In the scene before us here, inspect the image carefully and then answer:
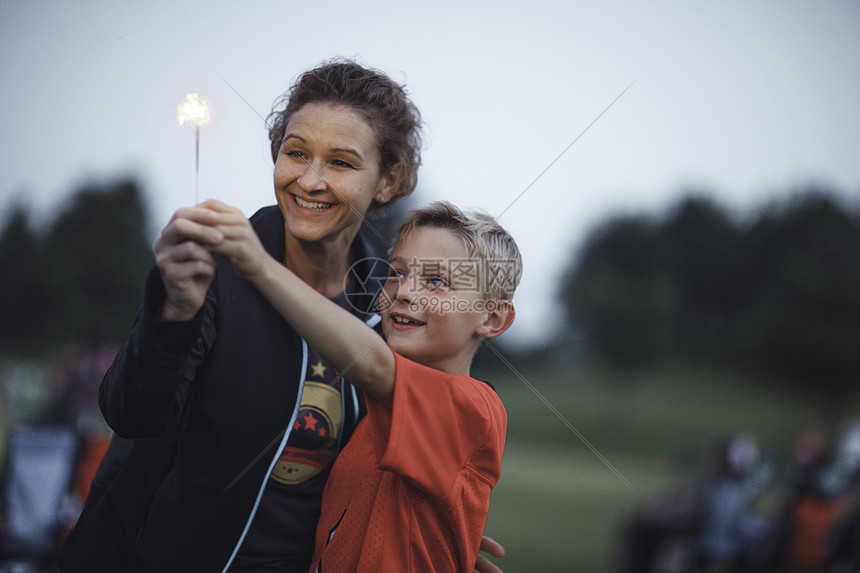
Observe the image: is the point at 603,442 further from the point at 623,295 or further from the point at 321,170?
the point at 321,170

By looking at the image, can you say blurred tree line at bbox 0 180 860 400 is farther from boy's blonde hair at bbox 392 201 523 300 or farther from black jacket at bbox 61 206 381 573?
black jacket at bbox 61 206 381 573

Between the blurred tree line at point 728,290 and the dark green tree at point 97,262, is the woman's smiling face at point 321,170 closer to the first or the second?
the dark green tree at point 97,262

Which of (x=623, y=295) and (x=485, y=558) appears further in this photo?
(x=623, y=295)

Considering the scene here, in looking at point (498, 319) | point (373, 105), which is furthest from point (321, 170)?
point (498, 319)

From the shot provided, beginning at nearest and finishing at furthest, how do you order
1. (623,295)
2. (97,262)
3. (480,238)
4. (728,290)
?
(480,238) → (97,262) → (623,295) → (728,290)

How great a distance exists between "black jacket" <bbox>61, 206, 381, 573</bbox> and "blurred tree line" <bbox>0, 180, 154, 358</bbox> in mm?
34951

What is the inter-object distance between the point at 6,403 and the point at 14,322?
19388 mm

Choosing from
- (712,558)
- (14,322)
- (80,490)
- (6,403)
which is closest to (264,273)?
(80,490)

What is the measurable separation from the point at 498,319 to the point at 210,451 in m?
0.97

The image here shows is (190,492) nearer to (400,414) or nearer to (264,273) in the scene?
(400,414)

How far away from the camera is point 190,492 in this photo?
194cm

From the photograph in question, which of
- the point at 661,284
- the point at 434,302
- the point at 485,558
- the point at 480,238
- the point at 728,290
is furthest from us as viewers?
the point at 728,290

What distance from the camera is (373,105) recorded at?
234cm
